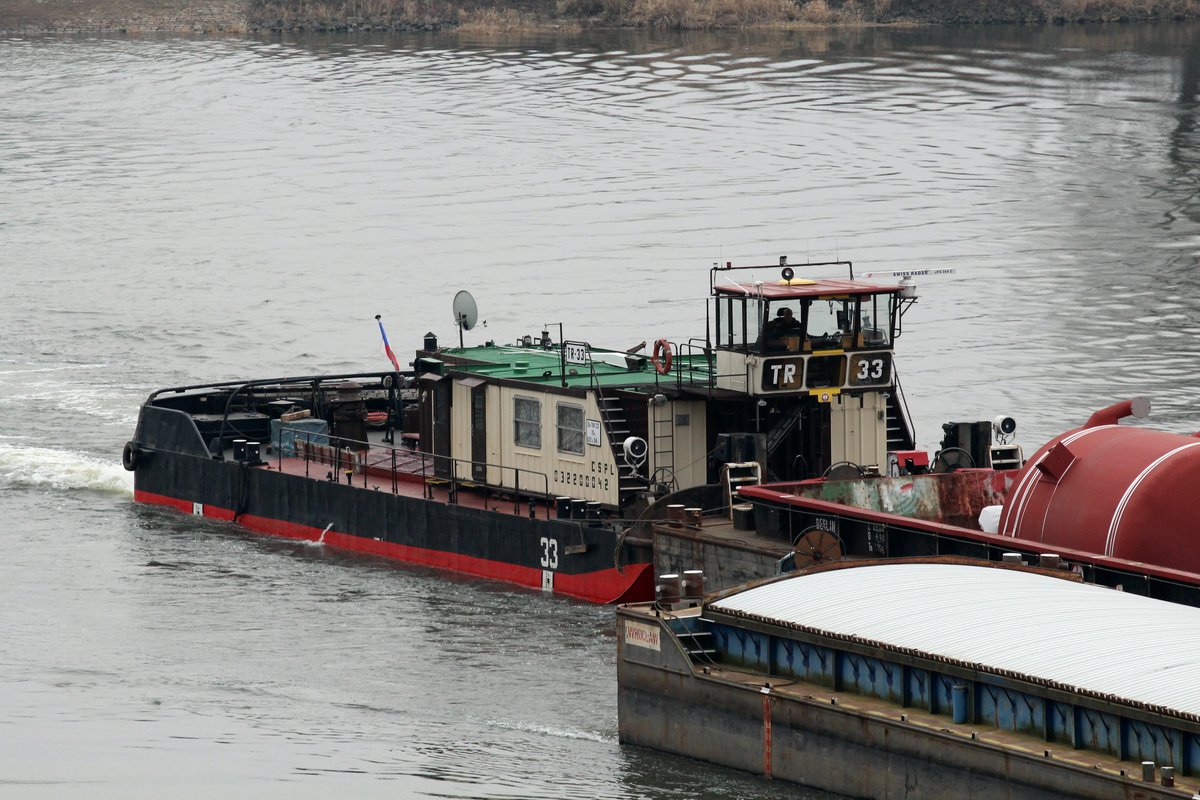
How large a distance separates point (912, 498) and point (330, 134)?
5779 cm

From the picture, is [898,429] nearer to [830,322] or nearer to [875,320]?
[875,320]

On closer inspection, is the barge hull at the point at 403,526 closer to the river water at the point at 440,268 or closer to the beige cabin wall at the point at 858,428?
the river water at the point at 440,268

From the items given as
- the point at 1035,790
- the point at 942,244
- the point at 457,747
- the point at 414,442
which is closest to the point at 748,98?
the point at 942,244

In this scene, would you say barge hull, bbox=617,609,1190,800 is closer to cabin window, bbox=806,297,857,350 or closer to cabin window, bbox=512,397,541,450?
cabin window, bbox=806,297,857,350

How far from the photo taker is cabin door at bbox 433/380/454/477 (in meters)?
38.4

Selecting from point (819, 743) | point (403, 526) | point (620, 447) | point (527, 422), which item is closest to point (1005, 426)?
point (620, 447)

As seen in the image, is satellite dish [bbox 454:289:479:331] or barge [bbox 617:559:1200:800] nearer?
barge [bbox 617:559:1200:800]

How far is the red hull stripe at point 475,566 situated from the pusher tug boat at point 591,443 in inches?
1.4

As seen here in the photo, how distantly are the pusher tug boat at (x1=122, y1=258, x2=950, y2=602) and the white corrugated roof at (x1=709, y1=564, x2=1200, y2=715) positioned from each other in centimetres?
676

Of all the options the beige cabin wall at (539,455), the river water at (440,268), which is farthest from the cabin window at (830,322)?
the river water at (440,268)

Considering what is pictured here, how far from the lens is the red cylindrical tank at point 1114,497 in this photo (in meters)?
26.8

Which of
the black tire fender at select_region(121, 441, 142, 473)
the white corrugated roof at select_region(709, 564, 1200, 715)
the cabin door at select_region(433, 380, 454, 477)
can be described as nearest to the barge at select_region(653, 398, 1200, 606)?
the white corrugated roof at select_region(709, 564, 1200, 715)

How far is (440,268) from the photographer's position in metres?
63.8

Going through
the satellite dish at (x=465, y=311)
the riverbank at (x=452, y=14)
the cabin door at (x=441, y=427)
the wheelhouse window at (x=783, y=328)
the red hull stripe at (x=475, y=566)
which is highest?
the riverbank at (x=452, y=14)
